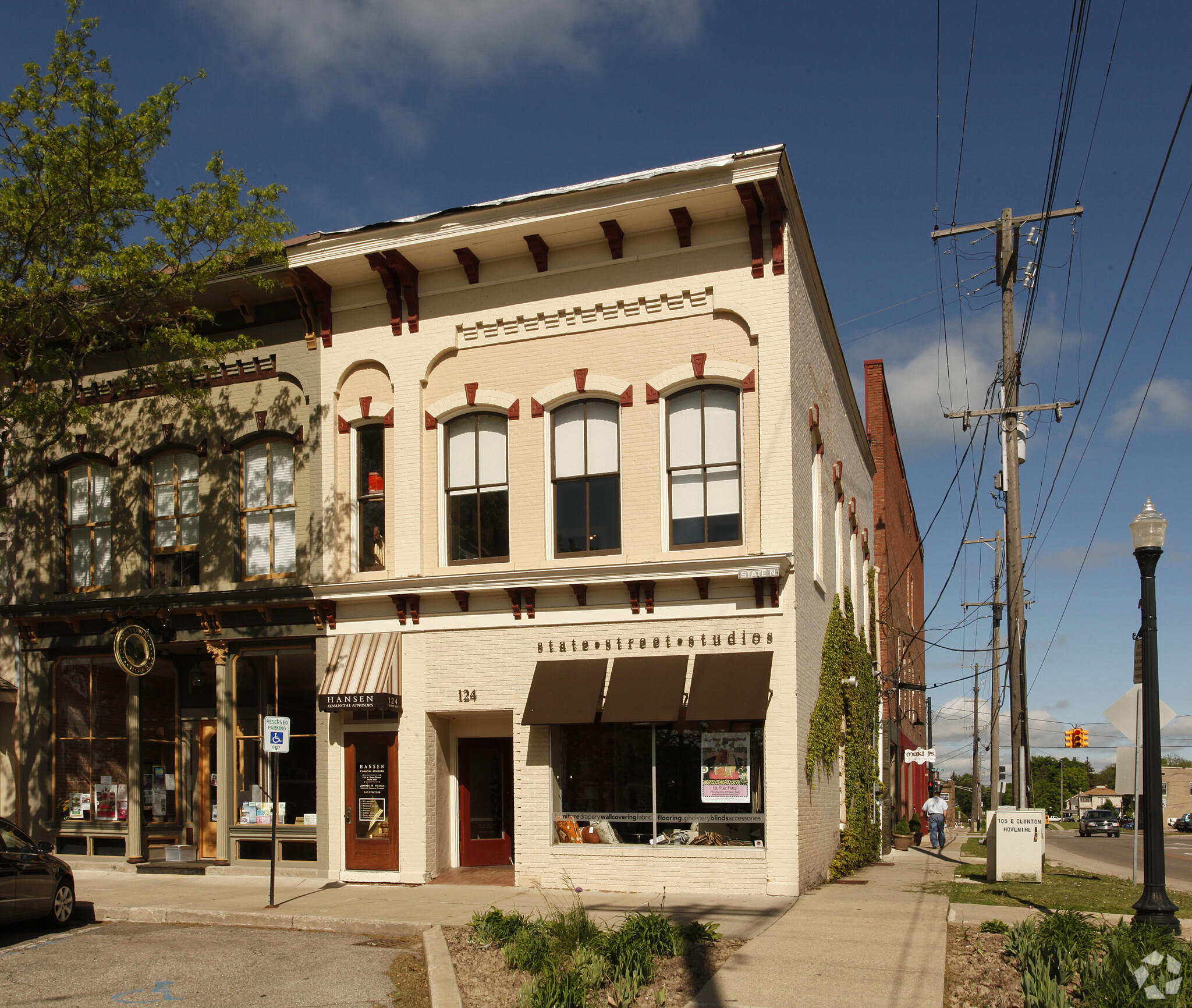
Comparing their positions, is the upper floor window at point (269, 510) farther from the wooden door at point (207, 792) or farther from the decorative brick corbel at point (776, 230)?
the decorative brick corbel at point (776, 230)

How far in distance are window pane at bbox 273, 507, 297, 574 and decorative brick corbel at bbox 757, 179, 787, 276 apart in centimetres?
886

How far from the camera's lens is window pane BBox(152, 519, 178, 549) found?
757 inches

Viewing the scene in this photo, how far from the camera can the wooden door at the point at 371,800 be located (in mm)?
16969

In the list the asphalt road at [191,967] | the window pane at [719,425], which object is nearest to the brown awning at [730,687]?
the window pane at [719,425]

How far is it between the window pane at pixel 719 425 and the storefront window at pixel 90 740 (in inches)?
441

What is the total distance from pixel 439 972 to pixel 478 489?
8479 mm

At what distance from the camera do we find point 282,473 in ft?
61.4

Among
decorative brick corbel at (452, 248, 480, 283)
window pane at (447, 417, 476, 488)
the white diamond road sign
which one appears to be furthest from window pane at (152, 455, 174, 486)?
decorative brick corbel at (452, 248, 480, 283)

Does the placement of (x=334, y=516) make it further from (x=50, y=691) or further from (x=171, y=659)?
(x=50, y=691)

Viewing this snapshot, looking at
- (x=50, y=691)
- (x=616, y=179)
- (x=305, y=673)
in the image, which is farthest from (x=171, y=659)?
(x=616, y=179)

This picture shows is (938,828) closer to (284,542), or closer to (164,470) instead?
(284,542)

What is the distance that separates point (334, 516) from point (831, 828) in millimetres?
9843

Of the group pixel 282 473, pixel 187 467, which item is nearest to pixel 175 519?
pixel 187 467

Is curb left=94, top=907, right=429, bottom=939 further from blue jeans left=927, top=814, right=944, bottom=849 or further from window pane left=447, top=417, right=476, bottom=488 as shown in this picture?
blue jeans left=927, top=814, right=944, bottom=849
